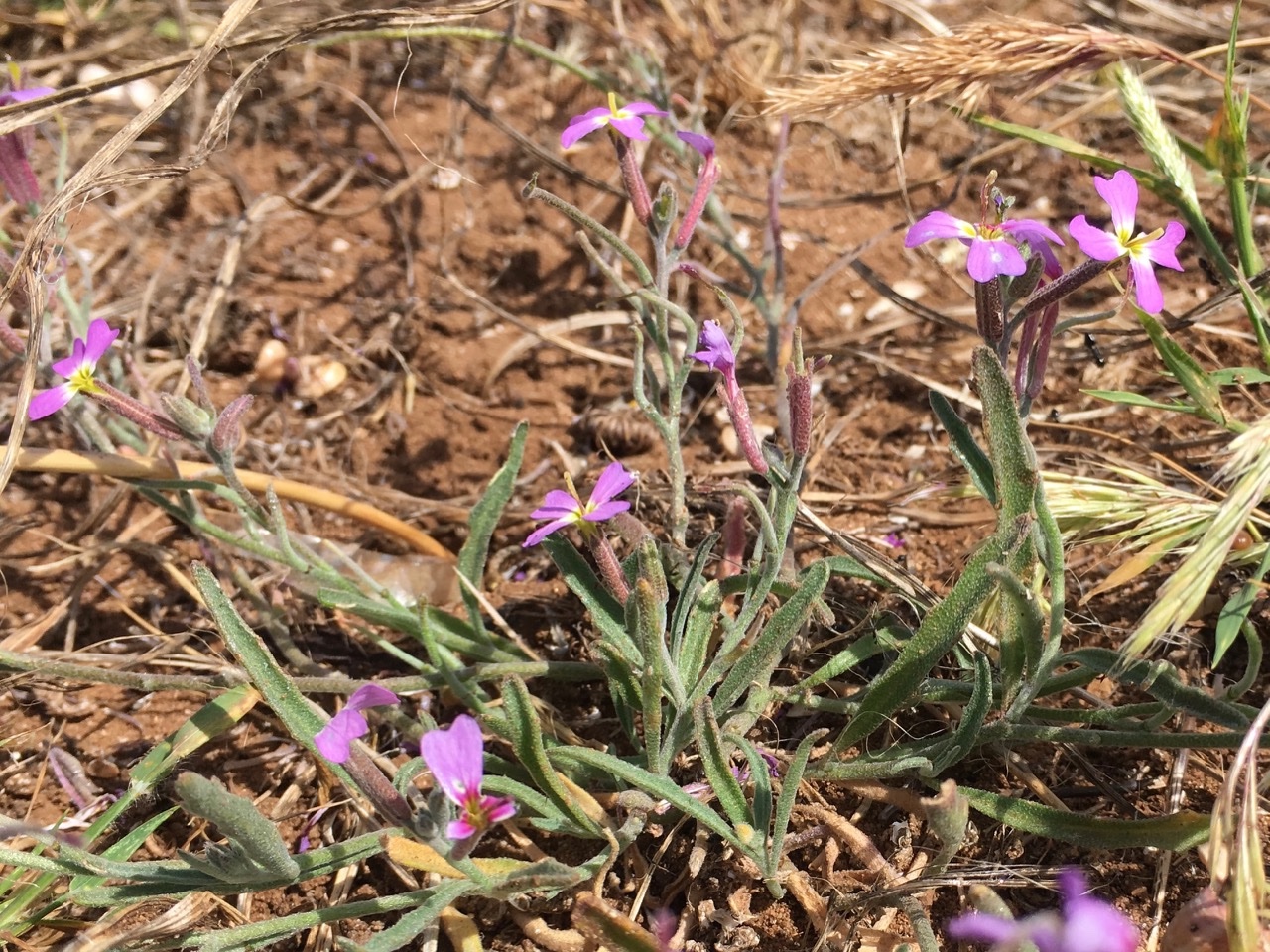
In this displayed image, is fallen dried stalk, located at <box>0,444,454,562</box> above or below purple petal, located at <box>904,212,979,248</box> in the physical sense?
below

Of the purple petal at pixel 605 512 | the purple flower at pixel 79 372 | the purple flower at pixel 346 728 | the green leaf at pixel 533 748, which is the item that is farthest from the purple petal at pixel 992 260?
the purple flower at pixel 79 372

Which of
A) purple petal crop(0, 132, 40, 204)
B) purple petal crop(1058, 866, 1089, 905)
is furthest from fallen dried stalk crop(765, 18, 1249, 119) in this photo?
purple petal crop(0, 132, 40, 204)

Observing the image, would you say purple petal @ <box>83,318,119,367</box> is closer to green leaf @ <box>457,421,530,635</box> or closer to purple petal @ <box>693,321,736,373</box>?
green leaf @ <box>457,421,530,635</box>

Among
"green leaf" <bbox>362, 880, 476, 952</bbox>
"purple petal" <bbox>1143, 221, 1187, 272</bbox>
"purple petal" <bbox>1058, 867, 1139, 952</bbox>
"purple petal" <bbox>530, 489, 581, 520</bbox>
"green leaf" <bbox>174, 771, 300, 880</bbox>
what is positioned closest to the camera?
"purple petal" <bbox>1058, 867, 1139, 952</bbox>

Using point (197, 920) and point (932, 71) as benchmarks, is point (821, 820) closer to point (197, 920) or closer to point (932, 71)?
point (197, 920)

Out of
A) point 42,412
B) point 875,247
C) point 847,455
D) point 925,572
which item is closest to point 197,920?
point 42,412

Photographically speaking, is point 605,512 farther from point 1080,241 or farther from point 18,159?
point 18,159

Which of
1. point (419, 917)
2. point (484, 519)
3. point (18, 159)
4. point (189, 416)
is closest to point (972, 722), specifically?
point (419, 917)
